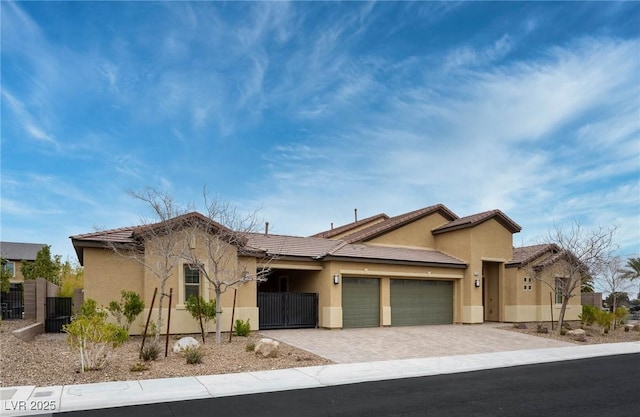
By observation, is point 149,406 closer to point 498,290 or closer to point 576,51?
point 576,51

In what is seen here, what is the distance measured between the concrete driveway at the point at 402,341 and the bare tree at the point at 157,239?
467cm

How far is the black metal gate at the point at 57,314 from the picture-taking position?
66.0 feet

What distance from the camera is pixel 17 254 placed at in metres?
51.8

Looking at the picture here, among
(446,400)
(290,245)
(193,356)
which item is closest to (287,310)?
(290,245)

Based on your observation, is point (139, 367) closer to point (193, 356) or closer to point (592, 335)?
point (193, 356)

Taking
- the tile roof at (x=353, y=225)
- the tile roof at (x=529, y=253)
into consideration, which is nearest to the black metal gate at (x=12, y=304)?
the tile roof at (x=353, y=225)

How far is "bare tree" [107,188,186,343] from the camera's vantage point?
1772 cm

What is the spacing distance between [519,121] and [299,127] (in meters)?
10.0

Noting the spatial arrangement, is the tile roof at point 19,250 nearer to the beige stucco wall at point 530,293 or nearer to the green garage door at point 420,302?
the green garage door at point 420,302

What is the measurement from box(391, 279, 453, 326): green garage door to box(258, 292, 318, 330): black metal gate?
411 centimetres

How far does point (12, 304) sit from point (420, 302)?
24.0 meters

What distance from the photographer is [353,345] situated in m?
17.4

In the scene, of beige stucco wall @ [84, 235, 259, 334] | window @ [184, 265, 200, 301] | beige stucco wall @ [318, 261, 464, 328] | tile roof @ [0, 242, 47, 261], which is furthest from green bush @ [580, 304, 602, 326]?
tile roof @ [0, 242, 47, 261]

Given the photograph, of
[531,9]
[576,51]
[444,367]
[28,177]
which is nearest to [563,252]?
[576,51]
